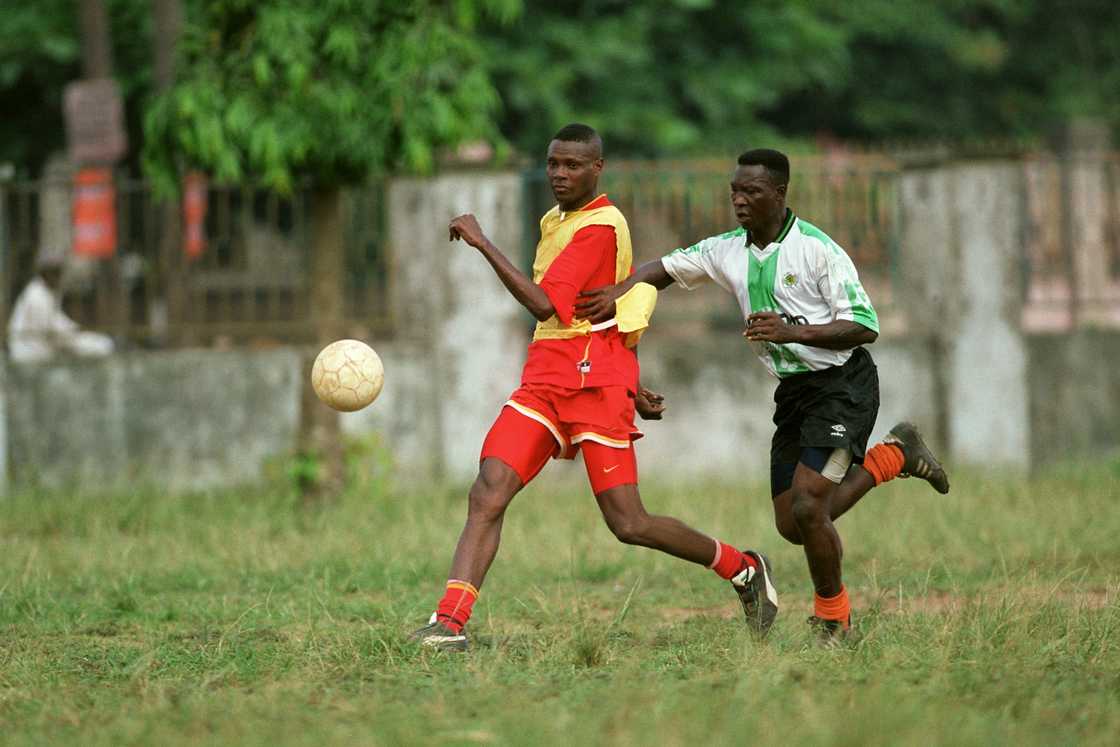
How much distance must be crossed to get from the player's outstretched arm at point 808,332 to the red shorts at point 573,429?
605mm

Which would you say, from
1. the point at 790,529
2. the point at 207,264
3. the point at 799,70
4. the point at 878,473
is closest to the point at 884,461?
the point at 878,473

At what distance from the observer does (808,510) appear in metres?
5.93

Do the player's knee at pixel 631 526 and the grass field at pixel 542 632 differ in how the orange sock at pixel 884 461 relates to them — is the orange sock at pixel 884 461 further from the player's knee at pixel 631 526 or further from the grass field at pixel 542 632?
the player's knee at pixel 631 526

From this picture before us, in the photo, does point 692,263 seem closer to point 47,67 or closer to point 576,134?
point 576,134

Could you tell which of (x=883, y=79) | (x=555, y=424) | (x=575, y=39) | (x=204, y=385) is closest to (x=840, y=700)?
(x=555, y=424)

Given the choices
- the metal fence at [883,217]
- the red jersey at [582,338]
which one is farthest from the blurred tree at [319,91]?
the red jersey at [582,338]

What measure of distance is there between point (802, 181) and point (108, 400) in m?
5.55

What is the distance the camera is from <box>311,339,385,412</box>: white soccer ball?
21.0 feet

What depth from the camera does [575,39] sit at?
1897cm

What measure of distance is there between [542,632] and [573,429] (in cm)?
80

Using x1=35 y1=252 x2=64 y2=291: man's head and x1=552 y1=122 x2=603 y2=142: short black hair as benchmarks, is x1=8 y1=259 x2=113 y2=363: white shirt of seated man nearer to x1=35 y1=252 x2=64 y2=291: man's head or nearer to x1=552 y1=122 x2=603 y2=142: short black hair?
x1=35 y1=252 x2=64 y2=291: man's head

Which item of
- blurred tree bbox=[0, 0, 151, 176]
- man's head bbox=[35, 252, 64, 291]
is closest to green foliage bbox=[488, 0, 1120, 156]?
blurred tree bbox=[0, 0, 151, 176]

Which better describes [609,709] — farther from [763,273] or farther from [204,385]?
[204,385]

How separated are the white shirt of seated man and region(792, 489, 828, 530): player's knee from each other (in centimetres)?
699
